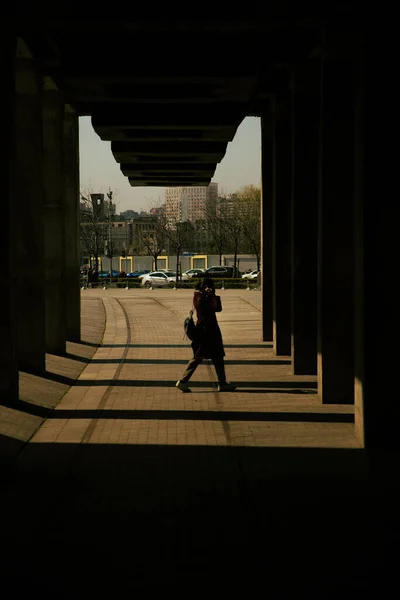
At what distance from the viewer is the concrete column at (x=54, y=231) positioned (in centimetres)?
1764

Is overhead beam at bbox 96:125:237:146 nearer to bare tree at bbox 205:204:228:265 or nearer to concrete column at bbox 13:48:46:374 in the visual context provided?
concrete column at bbox 13:48:46:374

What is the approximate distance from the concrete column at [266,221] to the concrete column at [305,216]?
591 centimetres

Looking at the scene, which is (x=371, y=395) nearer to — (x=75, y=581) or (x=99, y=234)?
(x=75, y=581)

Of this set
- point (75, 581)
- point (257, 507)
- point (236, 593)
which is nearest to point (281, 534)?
point (257, 507)

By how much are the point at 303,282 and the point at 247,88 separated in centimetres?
385

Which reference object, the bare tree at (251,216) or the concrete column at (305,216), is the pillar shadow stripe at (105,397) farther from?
the bare tree at (251,216)

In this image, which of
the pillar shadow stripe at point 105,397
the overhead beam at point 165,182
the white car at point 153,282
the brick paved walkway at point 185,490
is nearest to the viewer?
the brick paved walkway at point 185,490

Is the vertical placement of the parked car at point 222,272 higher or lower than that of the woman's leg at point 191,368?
lower

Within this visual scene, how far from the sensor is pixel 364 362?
9.53 m

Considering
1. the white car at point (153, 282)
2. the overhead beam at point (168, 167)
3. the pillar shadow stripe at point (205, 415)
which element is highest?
the overhead beam at point (168, 167)

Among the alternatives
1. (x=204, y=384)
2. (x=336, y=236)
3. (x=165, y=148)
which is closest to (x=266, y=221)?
(x=165, y=148)

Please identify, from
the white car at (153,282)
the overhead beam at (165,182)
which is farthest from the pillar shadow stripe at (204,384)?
the white car at (153,282)

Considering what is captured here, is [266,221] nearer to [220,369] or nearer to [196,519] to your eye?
[220,369]

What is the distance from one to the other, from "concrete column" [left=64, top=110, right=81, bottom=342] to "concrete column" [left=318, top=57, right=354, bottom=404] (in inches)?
375
